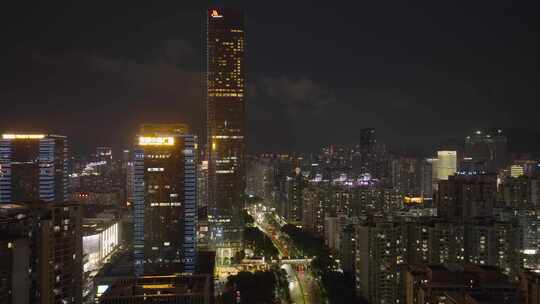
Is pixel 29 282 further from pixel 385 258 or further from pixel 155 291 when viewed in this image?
pixel 385 258

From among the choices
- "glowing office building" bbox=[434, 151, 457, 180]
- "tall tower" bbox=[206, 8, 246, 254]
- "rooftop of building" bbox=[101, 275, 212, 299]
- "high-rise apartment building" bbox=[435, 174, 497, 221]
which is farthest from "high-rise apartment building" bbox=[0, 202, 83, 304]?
"glowing office building" bbox=[434, 151, 457, 180]

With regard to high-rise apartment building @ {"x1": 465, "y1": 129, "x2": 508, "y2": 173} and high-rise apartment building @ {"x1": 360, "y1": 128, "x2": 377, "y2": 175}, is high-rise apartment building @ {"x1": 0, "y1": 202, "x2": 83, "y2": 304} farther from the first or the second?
high-rise apartment building @ {"x1": 360, "y1": 128, "x2": 377, "y2": 175}

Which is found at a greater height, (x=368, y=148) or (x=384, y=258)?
(x=368, y=148)

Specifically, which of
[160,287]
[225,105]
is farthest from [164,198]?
[225,105]

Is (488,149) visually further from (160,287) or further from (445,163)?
(160,287)

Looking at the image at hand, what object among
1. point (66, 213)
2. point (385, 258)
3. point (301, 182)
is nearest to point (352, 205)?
point (301, 182)

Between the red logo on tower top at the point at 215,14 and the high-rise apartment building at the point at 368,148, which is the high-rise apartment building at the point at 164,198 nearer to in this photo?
the red logo on tower top at the point at 215,14
